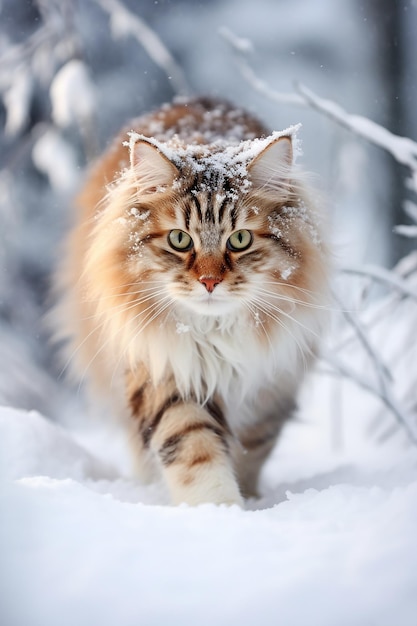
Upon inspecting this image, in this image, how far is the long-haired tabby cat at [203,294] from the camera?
1.62 meters

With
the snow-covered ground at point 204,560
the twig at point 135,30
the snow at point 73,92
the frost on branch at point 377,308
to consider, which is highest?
the twig at point 135,30

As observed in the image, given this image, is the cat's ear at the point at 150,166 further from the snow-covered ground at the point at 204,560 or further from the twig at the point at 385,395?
the twig at the point at 385,395

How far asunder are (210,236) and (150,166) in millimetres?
248

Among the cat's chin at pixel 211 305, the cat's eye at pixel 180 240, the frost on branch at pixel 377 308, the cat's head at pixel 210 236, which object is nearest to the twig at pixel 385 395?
the frost on branch at pixel 377 308

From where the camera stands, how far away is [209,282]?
61.1 inches

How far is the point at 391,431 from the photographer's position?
284 cm

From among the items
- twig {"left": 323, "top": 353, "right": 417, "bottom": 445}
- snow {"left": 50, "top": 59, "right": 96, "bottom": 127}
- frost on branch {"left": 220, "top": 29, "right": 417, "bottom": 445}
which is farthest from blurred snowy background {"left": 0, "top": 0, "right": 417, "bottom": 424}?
twig {"left": 323, "top": 353, "right": 417, "bottom": 445}

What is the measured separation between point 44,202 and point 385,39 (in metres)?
2.55

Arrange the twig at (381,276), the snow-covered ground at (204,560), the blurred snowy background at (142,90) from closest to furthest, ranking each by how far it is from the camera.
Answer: the snow-covered ground at (204,560)
the twig at (381,276)
the blurred snowy background at (142,90)

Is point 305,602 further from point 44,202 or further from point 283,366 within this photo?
point 44,202

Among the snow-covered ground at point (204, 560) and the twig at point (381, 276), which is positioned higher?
the twig at point (381, 276)

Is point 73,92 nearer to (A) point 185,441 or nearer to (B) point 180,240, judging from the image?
(B) point 180,240

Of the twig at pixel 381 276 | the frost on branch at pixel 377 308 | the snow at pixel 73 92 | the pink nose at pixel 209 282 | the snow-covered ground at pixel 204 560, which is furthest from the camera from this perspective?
the snow at pixel 73 92

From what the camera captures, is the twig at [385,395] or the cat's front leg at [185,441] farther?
the twig at [385,395]
